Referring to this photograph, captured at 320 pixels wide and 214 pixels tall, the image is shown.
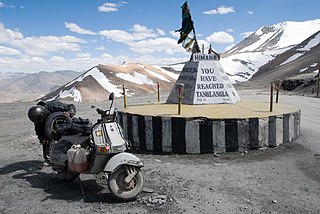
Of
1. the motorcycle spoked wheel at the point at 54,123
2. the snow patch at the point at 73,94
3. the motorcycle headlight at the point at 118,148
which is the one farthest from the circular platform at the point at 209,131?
the snow patch at the point at 73,94

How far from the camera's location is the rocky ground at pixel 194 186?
183 inches

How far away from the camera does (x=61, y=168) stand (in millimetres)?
5664

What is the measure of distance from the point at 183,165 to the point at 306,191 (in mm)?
2406

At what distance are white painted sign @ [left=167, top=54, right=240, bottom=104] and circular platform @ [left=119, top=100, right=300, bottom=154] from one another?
1.68 m

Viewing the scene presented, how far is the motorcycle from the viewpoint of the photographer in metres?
4.88

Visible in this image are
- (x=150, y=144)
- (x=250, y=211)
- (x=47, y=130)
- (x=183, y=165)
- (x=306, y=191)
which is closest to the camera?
(x=250, y=211)

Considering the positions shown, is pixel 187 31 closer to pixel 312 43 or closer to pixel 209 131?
pixel 209 131

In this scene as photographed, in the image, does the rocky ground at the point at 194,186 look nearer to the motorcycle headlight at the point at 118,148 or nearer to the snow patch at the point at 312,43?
the motorcycle headlight at the point at 118,148

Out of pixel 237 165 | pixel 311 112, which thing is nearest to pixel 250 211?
pixel 237 165

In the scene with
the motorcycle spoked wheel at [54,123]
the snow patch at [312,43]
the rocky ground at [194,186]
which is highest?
the snow patch at [312,43]

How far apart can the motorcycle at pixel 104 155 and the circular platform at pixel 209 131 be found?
8.13ft

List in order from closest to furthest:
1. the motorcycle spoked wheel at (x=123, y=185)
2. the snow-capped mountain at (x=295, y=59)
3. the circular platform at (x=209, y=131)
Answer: the motorcycle spoked wheel at (x=123, y=185) < the circular platform at (x=209, y=131) < the snow-capped mountain at (x=295, y=59)

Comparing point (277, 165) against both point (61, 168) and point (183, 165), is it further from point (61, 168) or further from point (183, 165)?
point (61, 168)

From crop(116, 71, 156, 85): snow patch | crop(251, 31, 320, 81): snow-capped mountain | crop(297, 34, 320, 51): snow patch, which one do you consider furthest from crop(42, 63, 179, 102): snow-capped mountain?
crop(297, 34, 320, 51): snow patch
